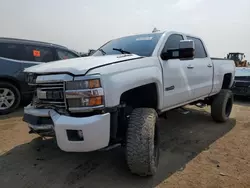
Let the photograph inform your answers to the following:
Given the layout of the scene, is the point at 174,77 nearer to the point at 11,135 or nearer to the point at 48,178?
the point at 48,178

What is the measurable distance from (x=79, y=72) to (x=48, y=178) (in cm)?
137

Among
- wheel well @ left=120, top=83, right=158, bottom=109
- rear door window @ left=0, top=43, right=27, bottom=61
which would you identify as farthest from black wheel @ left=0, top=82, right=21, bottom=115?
wheel well @ left=120, top=83, right=158, bottom=109

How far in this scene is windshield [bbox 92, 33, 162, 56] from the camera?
3.42m

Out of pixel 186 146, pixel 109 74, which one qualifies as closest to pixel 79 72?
pixel 109 74

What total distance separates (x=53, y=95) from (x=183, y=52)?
1797 millimetres

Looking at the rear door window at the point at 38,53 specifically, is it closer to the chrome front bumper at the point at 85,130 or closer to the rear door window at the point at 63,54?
the rear door window at the point at 63,54

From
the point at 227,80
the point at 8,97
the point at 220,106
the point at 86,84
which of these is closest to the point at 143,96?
the point at 86,84

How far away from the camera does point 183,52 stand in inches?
125

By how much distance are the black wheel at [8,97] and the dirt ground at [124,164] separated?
43.6 inches

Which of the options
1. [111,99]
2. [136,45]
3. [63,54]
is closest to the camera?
[111,99]

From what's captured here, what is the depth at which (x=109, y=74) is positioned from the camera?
2.44 meters

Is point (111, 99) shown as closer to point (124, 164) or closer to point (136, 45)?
point (124, 164)

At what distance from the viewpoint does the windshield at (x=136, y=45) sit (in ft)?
11.2

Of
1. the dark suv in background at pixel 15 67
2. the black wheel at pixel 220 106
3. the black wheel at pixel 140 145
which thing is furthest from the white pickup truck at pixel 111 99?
the dark suv in background at pixel 15 67
